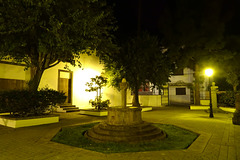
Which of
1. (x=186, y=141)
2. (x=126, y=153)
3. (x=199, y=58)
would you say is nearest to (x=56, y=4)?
(x=126, y=153)

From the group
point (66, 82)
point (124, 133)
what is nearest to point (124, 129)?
point (124, 133)

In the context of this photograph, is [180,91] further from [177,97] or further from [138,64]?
[138,64]

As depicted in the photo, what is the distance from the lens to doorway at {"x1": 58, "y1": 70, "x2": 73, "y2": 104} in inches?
576

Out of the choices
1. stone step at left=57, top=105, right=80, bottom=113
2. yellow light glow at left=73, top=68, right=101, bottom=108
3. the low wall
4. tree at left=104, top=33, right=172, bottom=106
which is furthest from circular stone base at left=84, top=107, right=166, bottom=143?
the low wall

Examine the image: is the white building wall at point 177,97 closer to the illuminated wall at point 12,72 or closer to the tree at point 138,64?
the tree at point 138,64

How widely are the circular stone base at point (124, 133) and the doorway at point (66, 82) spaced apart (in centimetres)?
886

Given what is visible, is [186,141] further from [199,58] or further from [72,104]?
[199,58]

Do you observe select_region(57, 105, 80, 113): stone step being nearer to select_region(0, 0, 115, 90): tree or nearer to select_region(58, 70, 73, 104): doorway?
select_region(58, 70, 73, 104): doorway

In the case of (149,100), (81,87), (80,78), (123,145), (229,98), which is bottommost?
(123,145)

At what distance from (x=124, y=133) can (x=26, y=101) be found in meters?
5.06

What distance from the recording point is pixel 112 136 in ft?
19.9

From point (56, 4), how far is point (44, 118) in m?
5.43

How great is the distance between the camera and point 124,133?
6102mm

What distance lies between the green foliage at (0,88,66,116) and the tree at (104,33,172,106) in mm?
6228
